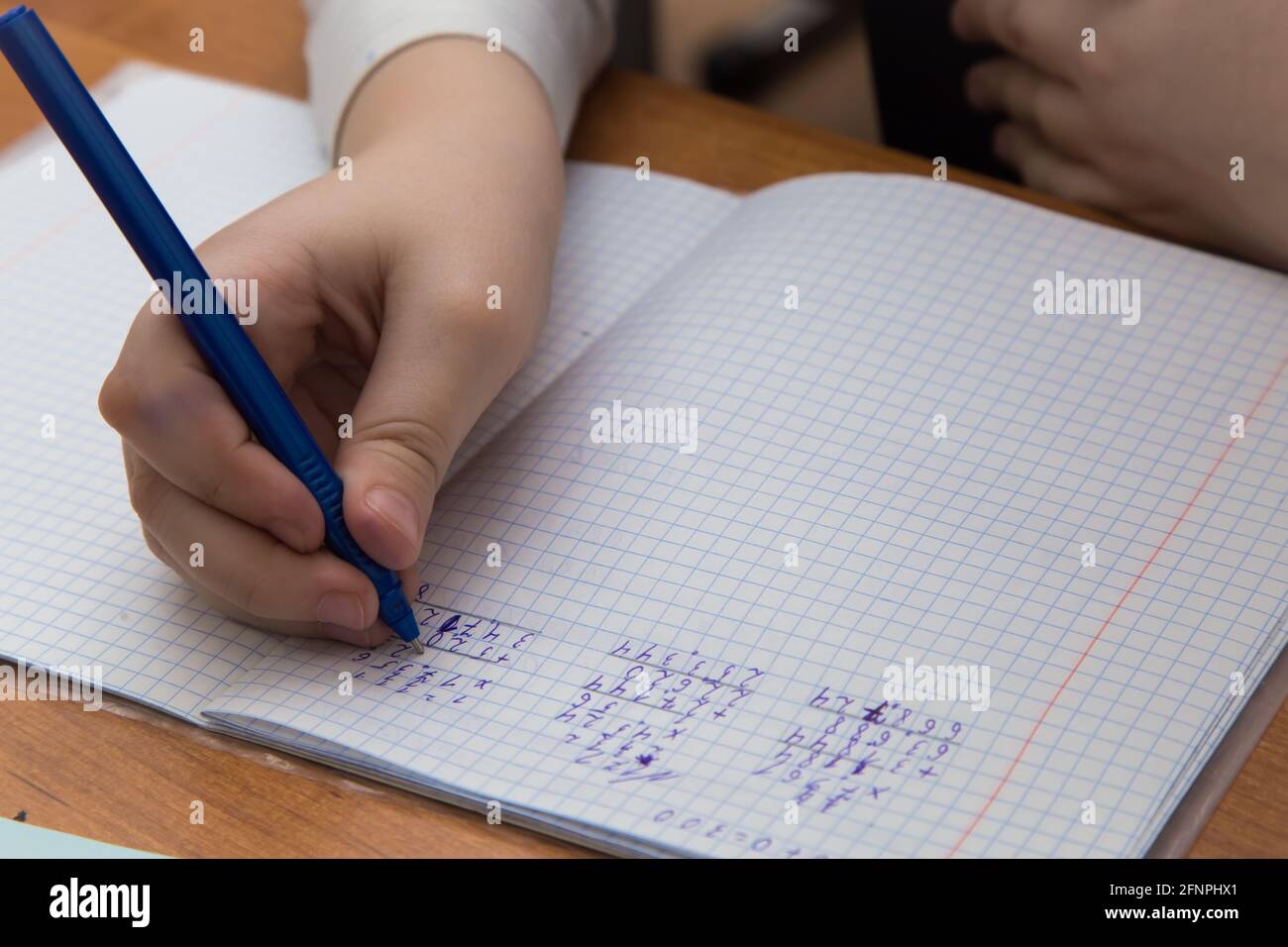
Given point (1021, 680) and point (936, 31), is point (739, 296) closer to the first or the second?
point (1021, 680)

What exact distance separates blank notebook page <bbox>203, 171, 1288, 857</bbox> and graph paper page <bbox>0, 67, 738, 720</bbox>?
1.4 inches

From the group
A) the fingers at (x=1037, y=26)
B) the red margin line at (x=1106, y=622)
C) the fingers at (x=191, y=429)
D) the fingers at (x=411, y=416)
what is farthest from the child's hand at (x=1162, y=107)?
the fingers at (x=191, y=429)

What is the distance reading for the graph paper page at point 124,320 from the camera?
539 millimetres

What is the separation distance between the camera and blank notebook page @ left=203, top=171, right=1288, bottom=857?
45 centimetres

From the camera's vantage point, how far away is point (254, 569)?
0.50 m

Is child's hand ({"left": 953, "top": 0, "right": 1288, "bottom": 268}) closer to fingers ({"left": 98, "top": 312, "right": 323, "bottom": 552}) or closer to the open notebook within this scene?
the open notebook

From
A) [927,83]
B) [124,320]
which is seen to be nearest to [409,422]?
[124,320]

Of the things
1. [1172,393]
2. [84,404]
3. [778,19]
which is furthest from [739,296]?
[778,19]

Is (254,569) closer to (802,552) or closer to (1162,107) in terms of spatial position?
(802,552)

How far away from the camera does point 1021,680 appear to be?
48cm

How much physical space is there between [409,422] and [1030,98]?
451mm

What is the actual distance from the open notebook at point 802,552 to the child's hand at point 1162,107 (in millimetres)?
37

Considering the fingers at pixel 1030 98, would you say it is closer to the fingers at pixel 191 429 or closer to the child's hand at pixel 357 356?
the child's hand at pixel 357 356
